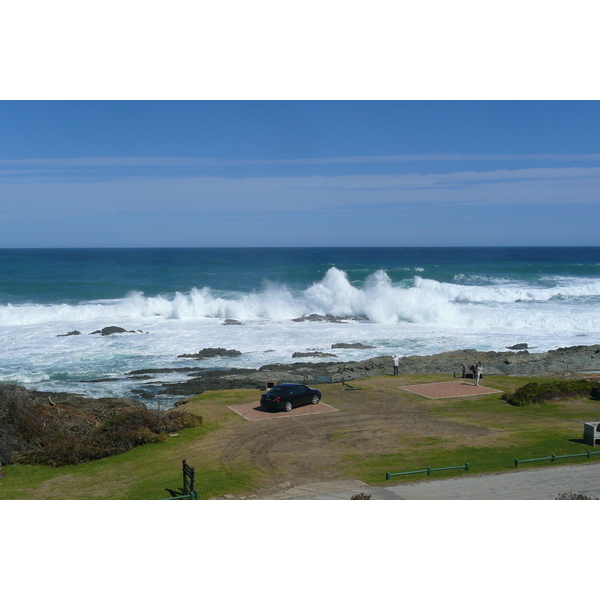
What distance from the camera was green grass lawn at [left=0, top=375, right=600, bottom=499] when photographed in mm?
16281

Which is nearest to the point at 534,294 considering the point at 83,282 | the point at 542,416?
the point at 542,416

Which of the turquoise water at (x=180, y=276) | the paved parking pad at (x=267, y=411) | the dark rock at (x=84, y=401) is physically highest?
the turquoise water at (x=180, y=276)

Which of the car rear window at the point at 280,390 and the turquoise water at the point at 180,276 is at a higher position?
the turquoise water at the point at 180,276

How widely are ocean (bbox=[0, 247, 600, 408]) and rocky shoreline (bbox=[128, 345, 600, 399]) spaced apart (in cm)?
204

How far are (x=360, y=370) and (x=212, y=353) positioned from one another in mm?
11246

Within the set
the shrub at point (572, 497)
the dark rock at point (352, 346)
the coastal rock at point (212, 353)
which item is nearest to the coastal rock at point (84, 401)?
the coastal rock at point (212, 353)

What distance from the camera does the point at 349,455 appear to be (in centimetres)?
1883

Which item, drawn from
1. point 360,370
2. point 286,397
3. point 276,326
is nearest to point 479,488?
point 286,397

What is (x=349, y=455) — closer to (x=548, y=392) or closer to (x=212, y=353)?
(x=548, y=392)

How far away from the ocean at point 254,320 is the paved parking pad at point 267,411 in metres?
8.28

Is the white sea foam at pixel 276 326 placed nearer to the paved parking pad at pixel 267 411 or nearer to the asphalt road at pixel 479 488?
the paved parking pad at pixel 267 411

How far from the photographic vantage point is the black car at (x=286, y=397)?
2459cm

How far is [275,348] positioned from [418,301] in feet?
64.3

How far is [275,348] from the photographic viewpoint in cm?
4325
